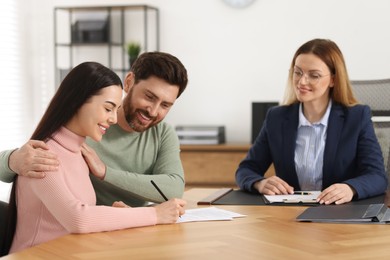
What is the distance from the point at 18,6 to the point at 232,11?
178 centimetres

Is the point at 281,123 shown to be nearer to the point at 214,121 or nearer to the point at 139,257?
the point at 139,257

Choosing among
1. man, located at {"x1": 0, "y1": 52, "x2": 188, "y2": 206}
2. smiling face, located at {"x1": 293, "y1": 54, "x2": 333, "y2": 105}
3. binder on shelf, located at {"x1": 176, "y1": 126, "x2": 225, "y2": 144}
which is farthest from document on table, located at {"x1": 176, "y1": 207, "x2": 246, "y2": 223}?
binder on shelf, located at {"x1": 176, "y1": 126, "x2": 225, "y2": 144}

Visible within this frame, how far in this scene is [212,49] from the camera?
17.5 feet

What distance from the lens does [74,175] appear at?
1885 millimetres

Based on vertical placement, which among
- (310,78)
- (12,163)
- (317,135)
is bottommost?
(317,135)

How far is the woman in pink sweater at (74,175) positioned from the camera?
1.77 m

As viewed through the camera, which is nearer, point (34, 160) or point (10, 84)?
point (34, 160)

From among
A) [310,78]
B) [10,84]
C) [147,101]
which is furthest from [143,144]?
[10,84]

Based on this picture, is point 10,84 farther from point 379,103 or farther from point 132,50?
point 379,103

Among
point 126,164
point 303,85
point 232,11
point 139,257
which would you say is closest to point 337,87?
point 303,85

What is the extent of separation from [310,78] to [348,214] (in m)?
0.78

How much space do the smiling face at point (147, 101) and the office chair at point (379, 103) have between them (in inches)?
42.0

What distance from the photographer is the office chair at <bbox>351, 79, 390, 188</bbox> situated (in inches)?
115

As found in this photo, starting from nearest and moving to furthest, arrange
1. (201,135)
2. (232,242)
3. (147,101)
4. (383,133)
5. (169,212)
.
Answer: (232,242) → (169,212) → (147,101) → (383,133) → (201,135)
